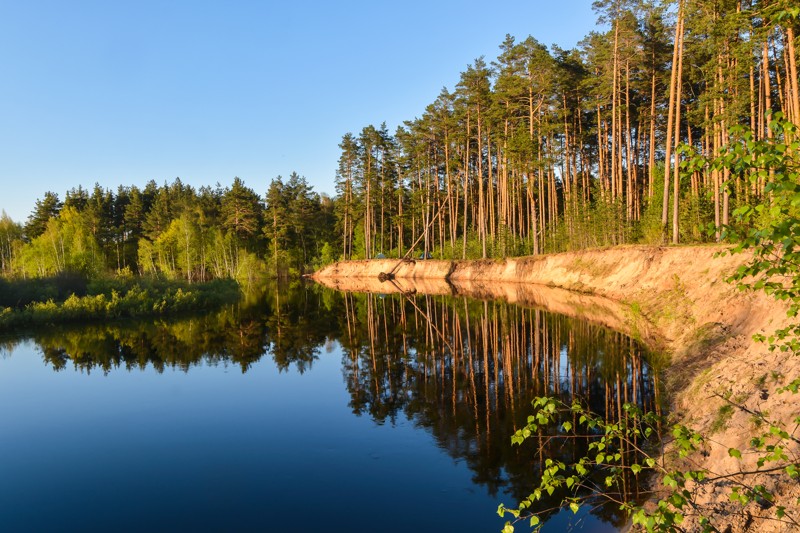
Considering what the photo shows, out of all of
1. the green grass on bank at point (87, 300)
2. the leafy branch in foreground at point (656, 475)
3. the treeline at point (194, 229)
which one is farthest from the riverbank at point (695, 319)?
the treeline at point (194, 229)

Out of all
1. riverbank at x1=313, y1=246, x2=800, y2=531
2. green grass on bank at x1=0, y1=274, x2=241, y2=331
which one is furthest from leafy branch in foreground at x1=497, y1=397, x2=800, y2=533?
green grass on bank at x1=0, y1=274, x2=241, y2=331

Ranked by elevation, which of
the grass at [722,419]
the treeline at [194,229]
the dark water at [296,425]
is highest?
the treeline at [194,229]

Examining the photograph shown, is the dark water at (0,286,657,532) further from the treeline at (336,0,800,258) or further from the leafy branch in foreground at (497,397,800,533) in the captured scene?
the treeline at (336,0,800,258)

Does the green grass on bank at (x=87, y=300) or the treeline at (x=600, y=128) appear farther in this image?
the green grass on bank at (x=87, y=300)

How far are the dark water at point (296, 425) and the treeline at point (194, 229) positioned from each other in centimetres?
5818

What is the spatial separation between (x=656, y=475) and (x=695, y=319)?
10626mm

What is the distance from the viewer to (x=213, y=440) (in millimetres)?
11898

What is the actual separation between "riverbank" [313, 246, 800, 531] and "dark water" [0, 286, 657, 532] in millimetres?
1584

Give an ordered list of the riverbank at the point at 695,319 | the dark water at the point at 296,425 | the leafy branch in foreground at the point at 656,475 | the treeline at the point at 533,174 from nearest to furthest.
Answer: the leafy branch in foreground at the point at 656,475
the riverbank at the point at 695,319
the dark water at the point at 296,425
the treeline at the point at 533,174

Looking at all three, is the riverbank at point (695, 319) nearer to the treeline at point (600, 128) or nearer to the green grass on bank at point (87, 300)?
the treeline at point (600, 128)

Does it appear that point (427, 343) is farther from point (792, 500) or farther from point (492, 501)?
point (792, 500)

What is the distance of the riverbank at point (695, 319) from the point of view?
764 cm

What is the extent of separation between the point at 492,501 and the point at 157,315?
1364 inches

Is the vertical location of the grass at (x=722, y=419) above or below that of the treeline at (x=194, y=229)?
below
